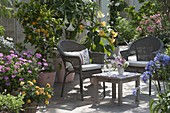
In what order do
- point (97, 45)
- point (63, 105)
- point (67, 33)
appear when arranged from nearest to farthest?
point (63, 105) < point (97, 45) < point (67, 33)

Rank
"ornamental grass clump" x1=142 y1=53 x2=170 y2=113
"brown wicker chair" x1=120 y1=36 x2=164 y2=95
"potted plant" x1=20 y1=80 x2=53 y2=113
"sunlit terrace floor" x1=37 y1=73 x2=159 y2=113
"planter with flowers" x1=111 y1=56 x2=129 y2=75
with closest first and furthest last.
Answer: "ornamental grass clump" x1=142 y1=53 x2=170 y2=113 < "potted plant" x1=20 y1=80 x2=53 y2=113 < "sunlit terrace floor" x1=37 y1=73 x2=159 y2=113 < "planter with flowers" x1=111 y1=56 x2=129 y2=75 < "brown wicker chair" x1=120 y1=36 x2=164 y2=95

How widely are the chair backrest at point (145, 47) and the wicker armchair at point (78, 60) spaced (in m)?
0.87

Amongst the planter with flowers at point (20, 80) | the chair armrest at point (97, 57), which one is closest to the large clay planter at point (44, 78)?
the chair armrest at point (97, 57)

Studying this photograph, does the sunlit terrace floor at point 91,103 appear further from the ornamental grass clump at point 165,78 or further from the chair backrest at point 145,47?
the ornamental grass clump at point 165,78

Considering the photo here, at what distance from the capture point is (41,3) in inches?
268

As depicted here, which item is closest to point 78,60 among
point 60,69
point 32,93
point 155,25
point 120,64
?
point 120,64

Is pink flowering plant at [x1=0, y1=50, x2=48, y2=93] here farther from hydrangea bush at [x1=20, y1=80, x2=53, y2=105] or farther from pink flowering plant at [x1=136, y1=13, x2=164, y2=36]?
pink flowering plant at [x1=136, y1=13, x2=164, y2=36]

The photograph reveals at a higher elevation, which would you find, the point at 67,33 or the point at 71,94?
the point at 67,33

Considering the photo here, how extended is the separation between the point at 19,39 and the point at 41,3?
3.50 ft

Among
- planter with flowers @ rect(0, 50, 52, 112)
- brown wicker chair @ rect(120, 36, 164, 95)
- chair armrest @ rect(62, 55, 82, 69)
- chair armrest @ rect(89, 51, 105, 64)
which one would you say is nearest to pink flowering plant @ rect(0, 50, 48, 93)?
planter with flowers @ rect(0, 50, 52, 112)

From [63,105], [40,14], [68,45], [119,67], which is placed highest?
[40,14]

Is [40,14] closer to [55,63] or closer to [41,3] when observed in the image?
[41,3]

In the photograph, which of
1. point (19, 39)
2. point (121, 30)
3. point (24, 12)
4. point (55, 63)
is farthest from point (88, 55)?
point (121, 30)

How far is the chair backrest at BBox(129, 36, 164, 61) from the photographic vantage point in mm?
6664
